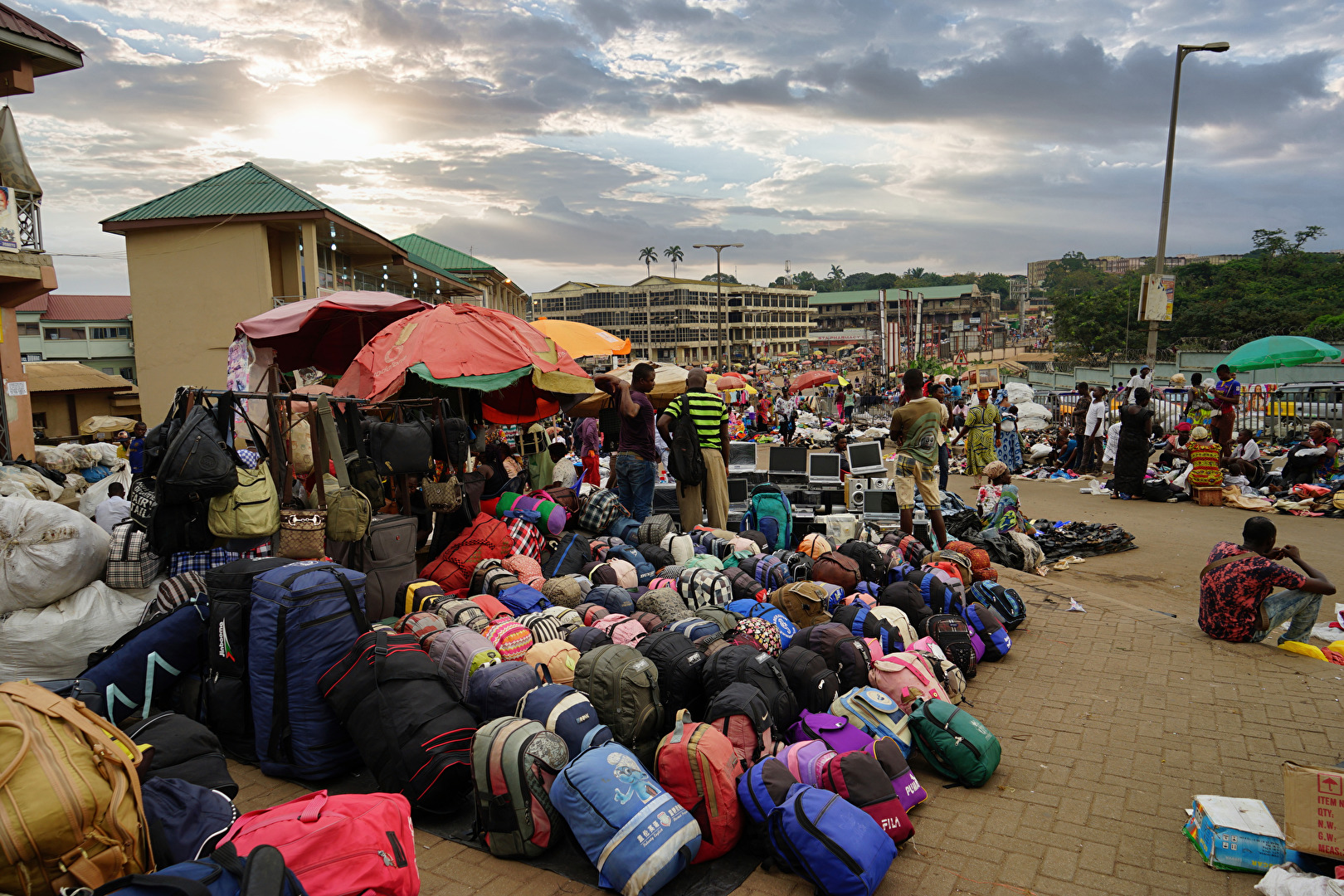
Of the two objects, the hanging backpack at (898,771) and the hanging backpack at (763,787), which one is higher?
the hanging backpack at (763,787)

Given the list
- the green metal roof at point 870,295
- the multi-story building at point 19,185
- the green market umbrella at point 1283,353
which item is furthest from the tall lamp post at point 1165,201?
the green metal roof at point 870,295

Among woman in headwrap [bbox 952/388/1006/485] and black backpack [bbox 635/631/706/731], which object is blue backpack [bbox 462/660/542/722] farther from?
woman in headwrap [bbox 952/388/1006/485]

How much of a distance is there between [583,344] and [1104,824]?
367 inches

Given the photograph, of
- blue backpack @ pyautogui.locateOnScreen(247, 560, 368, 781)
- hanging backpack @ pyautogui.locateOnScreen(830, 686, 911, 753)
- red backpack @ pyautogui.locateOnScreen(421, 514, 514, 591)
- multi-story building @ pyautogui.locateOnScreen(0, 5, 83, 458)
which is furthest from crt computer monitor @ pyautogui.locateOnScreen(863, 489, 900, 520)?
multi-story building @ pyautogui.locateOnScreen(0, 5, 83, 458)

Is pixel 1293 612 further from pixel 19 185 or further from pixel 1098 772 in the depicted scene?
pixel 19 185

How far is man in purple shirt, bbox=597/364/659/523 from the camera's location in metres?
8.07

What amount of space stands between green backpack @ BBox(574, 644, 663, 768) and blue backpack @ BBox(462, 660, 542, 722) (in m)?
0.31

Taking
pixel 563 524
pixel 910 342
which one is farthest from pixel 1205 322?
pixel 563 524

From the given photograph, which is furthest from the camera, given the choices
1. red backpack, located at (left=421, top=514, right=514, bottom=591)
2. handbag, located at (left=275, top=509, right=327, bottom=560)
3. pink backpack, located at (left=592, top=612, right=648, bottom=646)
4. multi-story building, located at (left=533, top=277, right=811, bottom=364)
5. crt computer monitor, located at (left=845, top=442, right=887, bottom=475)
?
multi-story building, located at (left=533, top=277, right=811, bottom=364)

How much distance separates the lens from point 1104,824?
3.84 metres

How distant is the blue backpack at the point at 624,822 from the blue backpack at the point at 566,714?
12.3 inches

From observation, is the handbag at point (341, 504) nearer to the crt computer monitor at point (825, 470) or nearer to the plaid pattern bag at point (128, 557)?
the plaid pattern bag at point (128, 557)

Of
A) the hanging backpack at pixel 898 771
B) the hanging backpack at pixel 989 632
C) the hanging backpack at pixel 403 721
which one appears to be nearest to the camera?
the hanging backpack at pixel 403 721

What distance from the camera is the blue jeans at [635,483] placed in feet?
26.9
